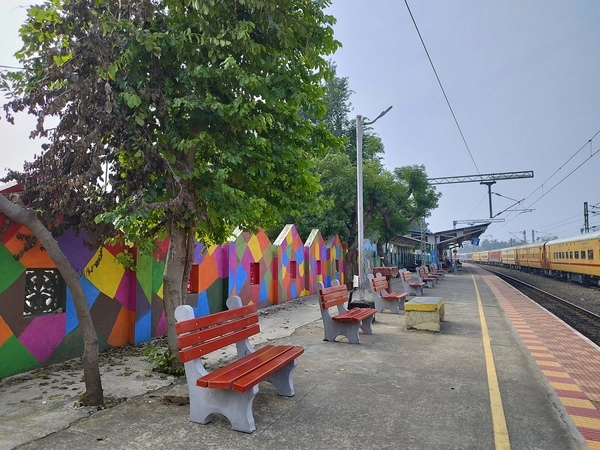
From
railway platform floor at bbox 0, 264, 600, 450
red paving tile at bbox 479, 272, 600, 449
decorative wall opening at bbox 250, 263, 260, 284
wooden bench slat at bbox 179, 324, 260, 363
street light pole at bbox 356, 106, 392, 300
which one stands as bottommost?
red paving tile at bbox 479, 272, 600, 449

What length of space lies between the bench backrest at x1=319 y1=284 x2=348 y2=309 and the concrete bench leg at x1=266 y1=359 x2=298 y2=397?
247cm

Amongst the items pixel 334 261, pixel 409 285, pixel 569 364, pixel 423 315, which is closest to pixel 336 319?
pixel 423 315

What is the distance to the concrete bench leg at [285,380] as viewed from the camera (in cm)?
458

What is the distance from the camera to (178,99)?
4.52m

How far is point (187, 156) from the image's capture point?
205 inches

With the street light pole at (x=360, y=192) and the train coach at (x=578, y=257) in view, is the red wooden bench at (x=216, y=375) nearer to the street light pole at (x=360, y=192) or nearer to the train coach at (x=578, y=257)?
the street light pole at (x=360, y=192)

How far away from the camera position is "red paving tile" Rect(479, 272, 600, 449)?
4.05 meters

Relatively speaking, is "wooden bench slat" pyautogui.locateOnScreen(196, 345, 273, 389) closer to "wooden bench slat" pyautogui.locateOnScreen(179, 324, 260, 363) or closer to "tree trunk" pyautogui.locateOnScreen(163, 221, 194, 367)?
"wooden bench slat" pyautogui.locateOnScreen(179, 324, 260, 363)

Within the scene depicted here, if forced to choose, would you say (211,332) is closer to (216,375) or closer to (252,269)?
(216,375)

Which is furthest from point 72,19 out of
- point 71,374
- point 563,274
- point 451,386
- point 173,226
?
point 563,274

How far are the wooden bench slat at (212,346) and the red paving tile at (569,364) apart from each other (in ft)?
11.0

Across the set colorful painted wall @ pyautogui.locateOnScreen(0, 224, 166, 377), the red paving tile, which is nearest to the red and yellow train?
the red paving tile

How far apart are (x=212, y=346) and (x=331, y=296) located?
11.6 ft

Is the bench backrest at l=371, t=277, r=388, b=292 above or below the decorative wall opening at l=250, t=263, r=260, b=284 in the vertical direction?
below
